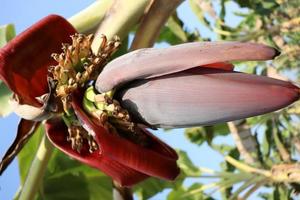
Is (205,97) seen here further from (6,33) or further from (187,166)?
(187,166)

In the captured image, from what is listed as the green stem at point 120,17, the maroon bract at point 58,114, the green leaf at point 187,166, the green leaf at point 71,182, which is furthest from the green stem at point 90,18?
the green leaf at point 187,166

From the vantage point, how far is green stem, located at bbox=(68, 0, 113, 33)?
77 centimetres

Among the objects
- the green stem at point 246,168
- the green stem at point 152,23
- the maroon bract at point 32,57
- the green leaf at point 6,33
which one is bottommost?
the green stem at point 246,168

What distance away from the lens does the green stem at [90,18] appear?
0.77 meters

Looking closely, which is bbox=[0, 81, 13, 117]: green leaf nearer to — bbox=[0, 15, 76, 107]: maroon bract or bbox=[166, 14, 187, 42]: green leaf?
bbox=[0, 15, 76, 107]: maroon bract

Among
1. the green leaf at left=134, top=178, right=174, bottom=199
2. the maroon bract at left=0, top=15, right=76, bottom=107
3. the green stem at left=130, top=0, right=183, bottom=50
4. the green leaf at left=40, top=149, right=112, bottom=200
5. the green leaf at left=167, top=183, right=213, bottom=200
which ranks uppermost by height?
the maroon bract at left=0, top=15, right=76, bottom=107

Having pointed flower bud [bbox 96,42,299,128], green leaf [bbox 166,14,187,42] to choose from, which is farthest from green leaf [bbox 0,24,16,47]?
green leaf [bbox 166,14,187,42]

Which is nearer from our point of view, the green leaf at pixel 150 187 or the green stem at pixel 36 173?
the green stem at pixel 36 173

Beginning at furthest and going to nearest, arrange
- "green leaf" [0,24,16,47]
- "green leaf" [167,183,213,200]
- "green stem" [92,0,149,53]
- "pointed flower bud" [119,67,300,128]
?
"green leaf" [167,183,213,200], "green leaf" [0,24,16,47], "green stem" [92,0,149,53], "pointed flower bud" [119,67,300,128]

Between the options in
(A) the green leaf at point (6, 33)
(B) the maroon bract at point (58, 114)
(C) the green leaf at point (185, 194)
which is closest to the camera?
(B) the maroon bract at point (58, 114)

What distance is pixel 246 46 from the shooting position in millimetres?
444

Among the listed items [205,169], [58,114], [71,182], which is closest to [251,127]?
[205,169]

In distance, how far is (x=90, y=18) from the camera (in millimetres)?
770

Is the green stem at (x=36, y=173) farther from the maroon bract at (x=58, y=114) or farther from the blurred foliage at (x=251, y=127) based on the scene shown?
the blurred foliage at (x=251, y=127)
